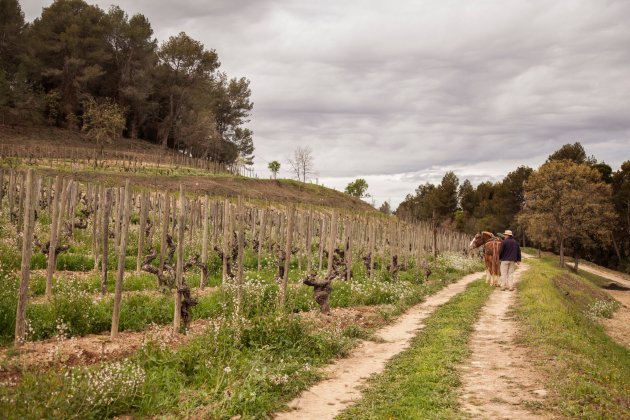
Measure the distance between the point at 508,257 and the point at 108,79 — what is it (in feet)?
198

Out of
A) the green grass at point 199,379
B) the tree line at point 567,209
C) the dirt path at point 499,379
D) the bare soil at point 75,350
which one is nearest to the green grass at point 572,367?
the dirt path at point 499,379

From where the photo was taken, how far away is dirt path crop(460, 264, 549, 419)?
6.57 meters

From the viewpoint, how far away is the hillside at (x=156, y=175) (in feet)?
134

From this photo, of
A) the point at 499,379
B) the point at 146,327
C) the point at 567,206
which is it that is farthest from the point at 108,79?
the point at 499,379

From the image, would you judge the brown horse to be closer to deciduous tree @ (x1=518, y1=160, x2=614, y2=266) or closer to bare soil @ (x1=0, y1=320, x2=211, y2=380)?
bare soil @ (x1=0, y1=320, x2=211, y2=380)

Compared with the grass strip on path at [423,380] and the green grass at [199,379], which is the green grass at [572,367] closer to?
the grass strip on path at [423,380]

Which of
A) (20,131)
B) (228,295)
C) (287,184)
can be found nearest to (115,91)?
(20,131)

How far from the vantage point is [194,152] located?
242 ft

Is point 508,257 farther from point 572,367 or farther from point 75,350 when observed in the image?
point 75,350

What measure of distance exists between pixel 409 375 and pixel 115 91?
66.8 meters

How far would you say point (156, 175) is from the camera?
43.2 metres

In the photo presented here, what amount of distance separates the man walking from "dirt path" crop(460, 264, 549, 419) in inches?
275

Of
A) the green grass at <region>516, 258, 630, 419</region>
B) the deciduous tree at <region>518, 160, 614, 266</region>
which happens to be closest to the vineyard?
the green grass at <region>516, 258, 630, 419</region>

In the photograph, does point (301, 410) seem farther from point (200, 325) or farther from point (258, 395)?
point (200, 325)
